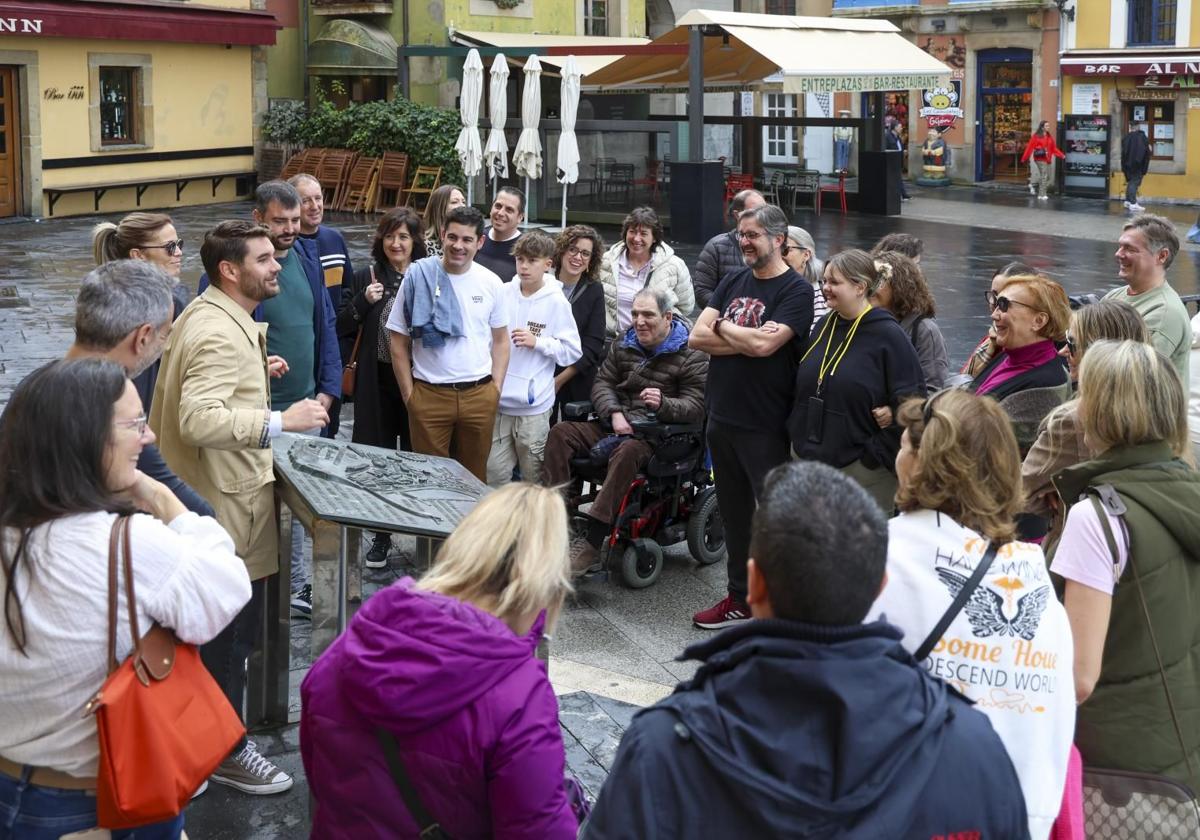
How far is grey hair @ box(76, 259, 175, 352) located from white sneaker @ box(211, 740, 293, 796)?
1345mm

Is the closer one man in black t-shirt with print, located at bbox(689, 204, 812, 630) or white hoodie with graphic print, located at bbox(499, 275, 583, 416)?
man in black t-shirt with print, located at bbox(689, 204, 812, 630)

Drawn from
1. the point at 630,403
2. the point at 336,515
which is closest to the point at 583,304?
the point at 630,403

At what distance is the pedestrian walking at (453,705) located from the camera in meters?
2.68

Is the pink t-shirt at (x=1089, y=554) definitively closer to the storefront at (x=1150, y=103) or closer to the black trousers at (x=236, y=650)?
the black trousers at (x=236, y=650)

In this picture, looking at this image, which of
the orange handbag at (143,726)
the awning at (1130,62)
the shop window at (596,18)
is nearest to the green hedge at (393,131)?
the shop window at (596,18)

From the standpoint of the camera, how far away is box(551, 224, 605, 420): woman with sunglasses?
7.94 metres

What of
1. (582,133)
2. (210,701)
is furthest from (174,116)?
(210,701)

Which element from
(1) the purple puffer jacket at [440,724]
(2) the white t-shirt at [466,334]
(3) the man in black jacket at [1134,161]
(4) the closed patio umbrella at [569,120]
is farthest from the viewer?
(3) the man in black jacket at [1134,161]

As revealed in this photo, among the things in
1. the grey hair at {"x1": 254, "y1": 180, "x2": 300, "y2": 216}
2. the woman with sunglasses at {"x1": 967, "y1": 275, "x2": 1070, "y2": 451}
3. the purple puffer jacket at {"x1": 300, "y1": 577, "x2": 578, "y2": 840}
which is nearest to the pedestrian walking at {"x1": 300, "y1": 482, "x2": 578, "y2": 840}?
the purple puffer jacket at {"x1": 300, "y1": 577, "x2": 578, "y2": 840}

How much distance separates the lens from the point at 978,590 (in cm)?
294

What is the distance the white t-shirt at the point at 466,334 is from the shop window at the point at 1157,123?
87.4 feet

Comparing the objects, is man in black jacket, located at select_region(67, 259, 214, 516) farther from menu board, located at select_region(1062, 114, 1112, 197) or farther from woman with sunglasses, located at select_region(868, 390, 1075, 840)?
menu board, located at select_region(1062, 114, 1112, 197)

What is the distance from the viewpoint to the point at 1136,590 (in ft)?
11.1

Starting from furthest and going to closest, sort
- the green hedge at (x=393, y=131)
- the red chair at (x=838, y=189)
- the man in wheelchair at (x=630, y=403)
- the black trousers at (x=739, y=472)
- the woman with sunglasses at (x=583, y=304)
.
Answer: the red chair at (x=838, y=189) < the green hedge at (x=393, y=131) < the woman with sunglasses at (x=583, y=304) < the man in wheelchair at (x=630, y=403) < the black trousers at (x=739, y=472)
